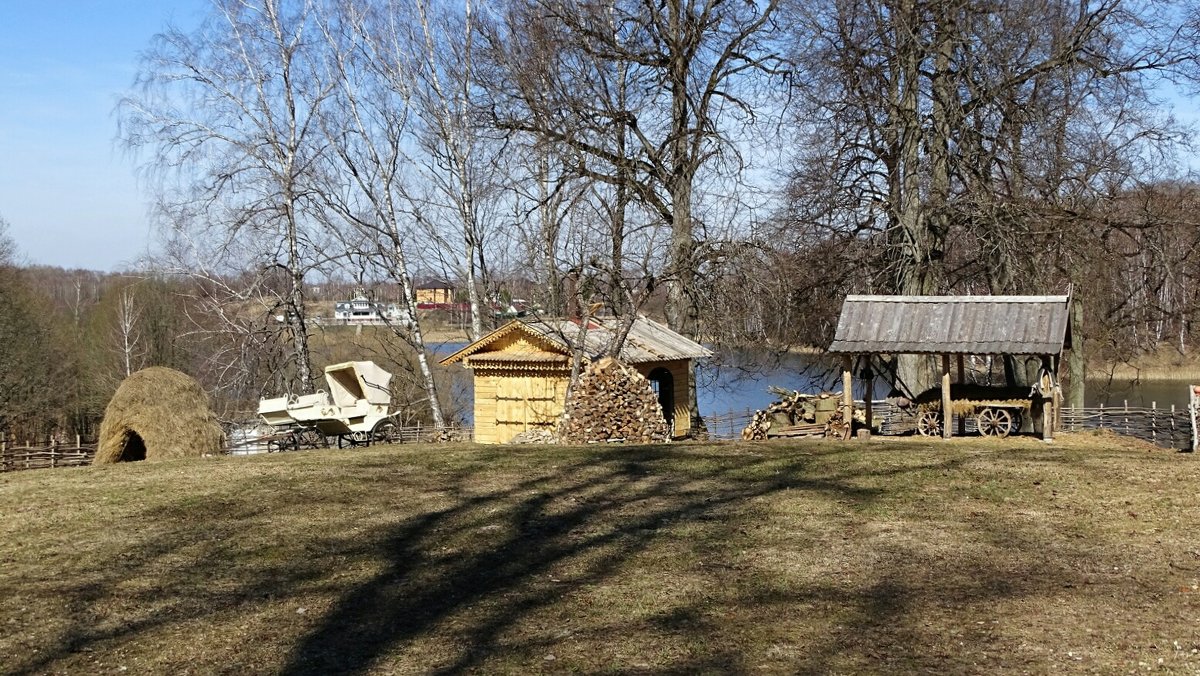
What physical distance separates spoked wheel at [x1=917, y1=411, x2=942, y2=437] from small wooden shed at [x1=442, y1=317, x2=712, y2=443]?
5925mm

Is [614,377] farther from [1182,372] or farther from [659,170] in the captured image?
[1182,372]

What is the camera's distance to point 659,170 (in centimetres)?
2489

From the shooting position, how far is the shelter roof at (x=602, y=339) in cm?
2200

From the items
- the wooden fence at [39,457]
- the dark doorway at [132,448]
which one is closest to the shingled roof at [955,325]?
the dark doorway at [132,448]

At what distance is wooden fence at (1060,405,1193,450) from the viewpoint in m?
27.2

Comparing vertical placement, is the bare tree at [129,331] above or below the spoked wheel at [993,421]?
above

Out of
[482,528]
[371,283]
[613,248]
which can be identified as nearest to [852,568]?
[482,528]

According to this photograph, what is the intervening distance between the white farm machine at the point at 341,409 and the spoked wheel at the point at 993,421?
11690mm

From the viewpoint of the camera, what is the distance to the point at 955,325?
58.2 ft

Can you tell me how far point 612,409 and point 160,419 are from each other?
7.96 m

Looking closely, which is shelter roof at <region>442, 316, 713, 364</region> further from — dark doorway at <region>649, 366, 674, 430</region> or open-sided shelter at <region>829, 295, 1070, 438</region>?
open-sided shelter at <region>829, 295, 1070, 438</region>

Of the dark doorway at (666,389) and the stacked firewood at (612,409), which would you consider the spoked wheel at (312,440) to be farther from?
the stacked firewood at (612,409)

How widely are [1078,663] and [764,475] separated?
6809 mm

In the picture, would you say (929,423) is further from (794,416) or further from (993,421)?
(794,416)
